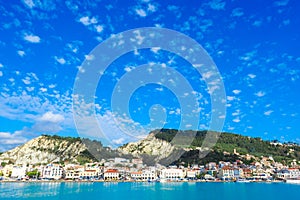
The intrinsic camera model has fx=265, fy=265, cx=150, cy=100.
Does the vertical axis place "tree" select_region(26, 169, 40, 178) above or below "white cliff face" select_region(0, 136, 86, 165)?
below

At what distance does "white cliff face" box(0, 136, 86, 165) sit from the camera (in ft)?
236

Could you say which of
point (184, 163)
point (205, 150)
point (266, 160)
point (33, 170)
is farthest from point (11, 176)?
point (266, 160)

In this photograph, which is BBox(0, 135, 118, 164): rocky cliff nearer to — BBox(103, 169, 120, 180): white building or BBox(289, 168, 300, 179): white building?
BBox(103, 169, 120, 180): white building

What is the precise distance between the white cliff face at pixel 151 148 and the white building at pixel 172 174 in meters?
17.1

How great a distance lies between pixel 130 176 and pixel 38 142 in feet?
132

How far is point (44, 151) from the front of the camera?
7425 cm

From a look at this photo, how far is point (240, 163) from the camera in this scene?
61594mm

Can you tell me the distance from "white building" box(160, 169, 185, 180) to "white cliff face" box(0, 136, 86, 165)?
95.6 ft

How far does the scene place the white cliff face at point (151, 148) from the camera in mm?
70375

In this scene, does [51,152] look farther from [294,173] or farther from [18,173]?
[294,173]

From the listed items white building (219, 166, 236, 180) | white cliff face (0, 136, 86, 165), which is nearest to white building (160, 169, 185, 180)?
white building (219, 166, 236, 180)

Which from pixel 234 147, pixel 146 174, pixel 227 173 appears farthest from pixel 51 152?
pixel 234 147

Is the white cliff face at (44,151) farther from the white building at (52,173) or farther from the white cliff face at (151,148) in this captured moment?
the white building at (52,173)

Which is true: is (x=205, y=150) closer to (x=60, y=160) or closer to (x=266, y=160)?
(x=266, y=160)
